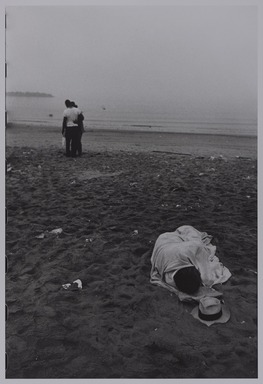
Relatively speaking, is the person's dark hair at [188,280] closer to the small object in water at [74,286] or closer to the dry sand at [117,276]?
the dry sand at [117,276]

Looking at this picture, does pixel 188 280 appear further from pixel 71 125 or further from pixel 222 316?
pixel 71 125

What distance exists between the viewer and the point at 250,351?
7.68ft

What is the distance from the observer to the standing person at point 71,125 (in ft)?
25.5

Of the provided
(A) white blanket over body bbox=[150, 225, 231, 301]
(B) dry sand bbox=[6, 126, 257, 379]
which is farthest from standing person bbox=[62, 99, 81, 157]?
(A) white blanket over body bbox=[150, 225, 231, 301]

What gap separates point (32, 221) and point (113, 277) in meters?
1.68

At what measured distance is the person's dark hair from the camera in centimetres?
284

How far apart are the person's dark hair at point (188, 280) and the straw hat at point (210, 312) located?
0.17m

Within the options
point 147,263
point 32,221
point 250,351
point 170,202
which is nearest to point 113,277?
point 147,263

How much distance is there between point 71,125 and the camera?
313 inches

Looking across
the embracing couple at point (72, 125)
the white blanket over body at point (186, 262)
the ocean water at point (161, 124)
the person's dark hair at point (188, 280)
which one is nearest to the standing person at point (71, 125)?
the embracing couple at point (72, 125)

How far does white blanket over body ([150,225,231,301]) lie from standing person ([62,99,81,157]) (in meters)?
5.13

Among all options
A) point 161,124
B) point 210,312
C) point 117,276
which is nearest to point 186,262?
point 210,312

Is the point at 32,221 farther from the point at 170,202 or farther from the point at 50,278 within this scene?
the point at 170,202

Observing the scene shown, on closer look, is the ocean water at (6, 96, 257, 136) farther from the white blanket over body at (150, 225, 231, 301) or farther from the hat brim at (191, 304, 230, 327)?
the hat brim at (191, 304, 230, 327)
